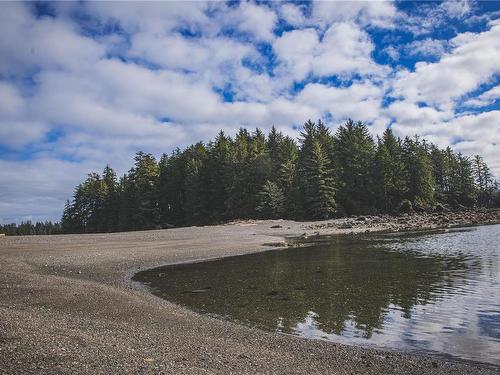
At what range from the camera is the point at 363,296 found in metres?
15.0

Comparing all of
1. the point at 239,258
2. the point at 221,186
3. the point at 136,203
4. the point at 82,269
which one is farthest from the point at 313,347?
the point at 136,203

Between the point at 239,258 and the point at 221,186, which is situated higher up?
the point at 221,186

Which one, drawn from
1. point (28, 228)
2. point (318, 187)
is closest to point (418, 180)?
point (318, 187)

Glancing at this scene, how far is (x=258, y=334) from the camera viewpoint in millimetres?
10445

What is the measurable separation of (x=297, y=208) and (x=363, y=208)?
46.5ft

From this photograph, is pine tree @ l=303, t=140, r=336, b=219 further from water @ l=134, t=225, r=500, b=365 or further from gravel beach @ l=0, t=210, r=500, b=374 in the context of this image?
gravel beach @ l=0, t=210, r=500, b=374

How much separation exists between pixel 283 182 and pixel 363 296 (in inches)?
2465

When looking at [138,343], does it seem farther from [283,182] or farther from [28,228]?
[28,228]

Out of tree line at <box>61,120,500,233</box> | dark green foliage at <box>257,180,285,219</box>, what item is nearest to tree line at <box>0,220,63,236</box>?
tree line at <box>61,120,500,233</box>

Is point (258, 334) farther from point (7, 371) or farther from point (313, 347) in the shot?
point (7, 371)

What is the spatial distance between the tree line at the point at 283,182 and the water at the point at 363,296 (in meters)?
46.7

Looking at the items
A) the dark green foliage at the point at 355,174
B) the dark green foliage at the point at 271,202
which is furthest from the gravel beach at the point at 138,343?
the dark green foliage at the point at 355,174

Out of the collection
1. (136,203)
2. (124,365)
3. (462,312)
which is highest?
(136,203)

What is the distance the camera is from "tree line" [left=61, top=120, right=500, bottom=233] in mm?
73312
